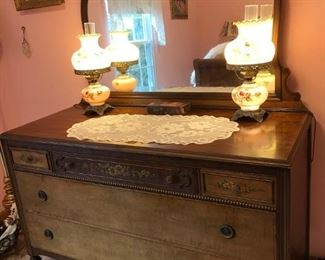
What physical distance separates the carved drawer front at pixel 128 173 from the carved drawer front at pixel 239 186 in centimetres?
6

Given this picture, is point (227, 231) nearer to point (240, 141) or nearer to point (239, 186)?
point (239, 186)

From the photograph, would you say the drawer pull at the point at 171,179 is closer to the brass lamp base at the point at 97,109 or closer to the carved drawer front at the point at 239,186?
the carved drawer front at the point at 239,186

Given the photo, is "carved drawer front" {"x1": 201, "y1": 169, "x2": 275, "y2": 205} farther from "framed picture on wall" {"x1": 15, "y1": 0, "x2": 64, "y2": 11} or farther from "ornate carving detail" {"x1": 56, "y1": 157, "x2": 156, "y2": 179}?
"framed picture on wall" {"x1": 15, "y1": 0, "x2": 64, "y2": 11}

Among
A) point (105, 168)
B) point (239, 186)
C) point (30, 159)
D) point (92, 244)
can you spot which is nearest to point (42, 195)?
point (30, 159)

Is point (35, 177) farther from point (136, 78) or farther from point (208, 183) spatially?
point (208, 183)

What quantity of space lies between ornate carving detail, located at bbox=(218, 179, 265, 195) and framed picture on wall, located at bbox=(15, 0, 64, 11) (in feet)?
4.86

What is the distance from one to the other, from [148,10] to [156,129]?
0.67 meters

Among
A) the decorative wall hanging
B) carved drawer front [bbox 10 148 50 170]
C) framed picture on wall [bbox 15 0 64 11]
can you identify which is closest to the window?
framed picture on wall [bbox 15 0 64 11]

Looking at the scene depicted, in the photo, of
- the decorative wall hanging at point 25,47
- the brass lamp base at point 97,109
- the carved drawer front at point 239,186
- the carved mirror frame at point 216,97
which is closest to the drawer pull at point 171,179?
the carved drawer front at point 239,186

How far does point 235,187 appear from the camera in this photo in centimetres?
128

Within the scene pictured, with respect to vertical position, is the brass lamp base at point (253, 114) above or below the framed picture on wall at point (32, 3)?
below

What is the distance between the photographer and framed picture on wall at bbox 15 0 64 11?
2.19 metres

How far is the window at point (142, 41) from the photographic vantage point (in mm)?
1912

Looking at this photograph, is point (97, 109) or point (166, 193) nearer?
point (166, 193)
